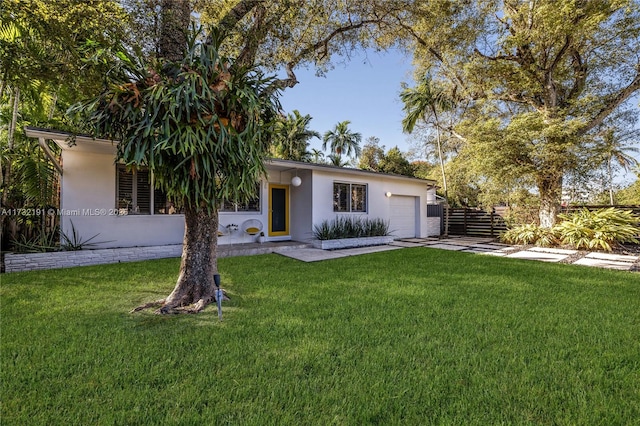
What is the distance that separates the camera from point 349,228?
10484mm

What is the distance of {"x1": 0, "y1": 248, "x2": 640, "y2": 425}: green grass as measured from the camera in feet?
6.58

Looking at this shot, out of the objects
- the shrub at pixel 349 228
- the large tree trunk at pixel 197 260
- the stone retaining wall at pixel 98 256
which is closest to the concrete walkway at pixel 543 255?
the shrub at pixel 349 228

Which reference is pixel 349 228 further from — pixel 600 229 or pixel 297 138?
pixel 297 138

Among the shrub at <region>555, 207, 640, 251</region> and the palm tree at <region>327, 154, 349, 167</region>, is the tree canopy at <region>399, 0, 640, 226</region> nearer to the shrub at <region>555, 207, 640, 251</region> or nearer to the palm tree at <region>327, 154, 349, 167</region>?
the shrub at <region>555, 207, 640, 251</region>

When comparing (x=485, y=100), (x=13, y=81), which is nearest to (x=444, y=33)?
(x=485, y=100)

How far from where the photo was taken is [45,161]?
692 centimetres

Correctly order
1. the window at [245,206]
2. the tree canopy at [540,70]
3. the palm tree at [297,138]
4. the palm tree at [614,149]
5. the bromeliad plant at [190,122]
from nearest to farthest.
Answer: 1. the bromeliad plant at [190,122]
2. the window at [245,206]
3. the tree canopy at [540,70]
4. the palm tree at [614,149]
5. the palm tree at [297,138]

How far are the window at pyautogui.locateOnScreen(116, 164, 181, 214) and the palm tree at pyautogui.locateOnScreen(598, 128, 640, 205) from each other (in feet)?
45.5

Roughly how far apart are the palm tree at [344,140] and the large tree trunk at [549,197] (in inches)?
741

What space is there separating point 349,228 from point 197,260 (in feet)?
21.7

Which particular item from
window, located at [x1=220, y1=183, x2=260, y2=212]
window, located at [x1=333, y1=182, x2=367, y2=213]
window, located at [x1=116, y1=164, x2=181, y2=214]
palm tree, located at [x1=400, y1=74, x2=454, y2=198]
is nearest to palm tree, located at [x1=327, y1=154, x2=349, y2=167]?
palm tree, located at [x1=400, y1=74, x2=454, y2=198]

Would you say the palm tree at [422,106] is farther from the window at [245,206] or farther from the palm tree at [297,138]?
the window at [245,206]

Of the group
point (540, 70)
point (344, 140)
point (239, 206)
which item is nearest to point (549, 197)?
point (540, 70)

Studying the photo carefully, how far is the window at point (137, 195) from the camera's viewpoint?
7.77 meters
